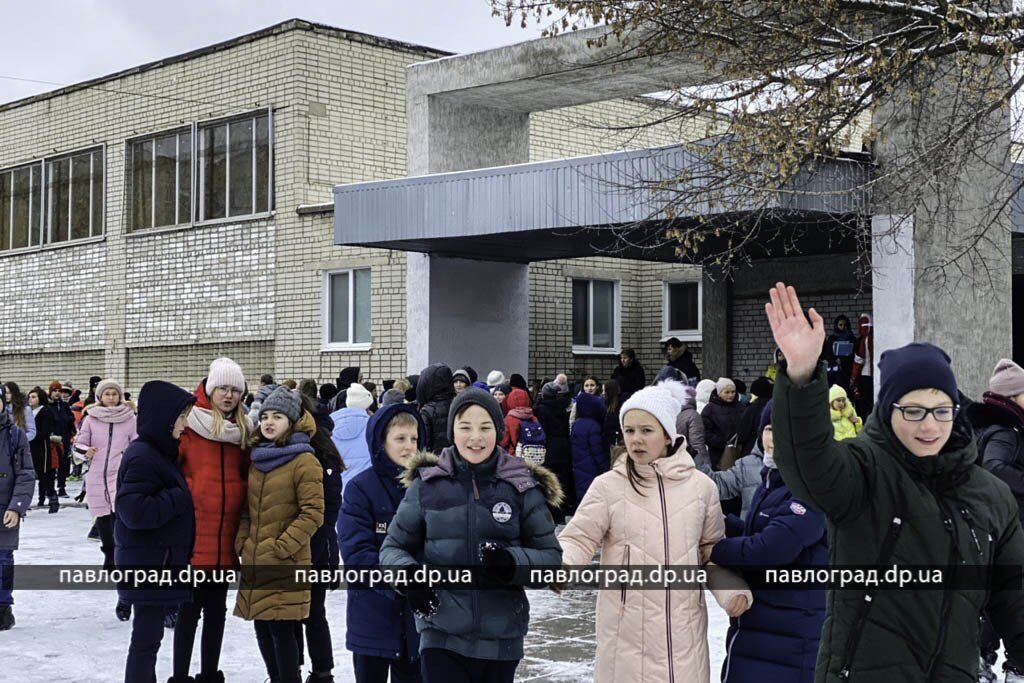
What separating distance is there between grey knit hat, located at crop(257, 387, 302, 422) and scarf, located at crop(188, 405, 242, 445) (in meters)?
0.20

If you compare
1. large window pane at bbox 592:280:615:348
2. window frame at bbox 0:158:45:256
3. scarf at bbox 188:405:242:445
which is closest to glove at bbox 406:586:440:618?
scarf at bbox 188:405:242:445

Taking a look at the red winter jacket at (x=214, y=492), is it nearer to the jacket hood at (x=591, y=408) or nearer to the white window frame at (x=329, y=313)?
the jacket hood at (x=591, y=408)

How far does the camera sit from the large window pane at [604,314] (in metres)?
23.3

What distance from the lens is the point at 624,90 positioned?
17516 mm

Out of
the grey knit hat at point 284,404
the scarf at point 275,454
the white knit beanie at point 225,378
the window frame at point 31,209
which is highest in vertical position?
the window frame at point 31,209

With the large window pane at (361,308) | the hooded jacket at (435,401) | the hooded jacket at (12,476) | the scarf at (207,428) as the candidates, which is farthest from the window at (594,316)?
the scarf at (207,428)

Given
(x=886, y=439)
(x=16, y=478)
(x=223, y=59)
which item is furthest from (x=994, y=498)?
(x=223, y=59)

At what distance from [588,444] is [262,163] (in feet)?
34.6

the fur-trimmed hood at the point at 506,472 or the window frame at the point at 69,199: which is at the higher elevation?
the window frame at the point at 69,199

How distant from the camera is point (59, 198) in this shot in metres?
27.4

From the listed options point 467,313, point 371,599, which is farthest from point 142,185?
point 371,599

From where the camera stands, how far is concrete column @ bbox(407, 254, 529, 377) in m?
18.2

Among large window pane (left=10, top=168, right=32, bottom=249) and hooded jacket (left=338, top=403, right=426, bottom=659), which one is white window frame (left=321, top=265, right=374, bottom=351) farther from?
hooded jacket (left=338, top=403, right=426, bottom=659)

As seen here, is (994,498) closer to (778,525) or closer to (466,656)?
(778,525)
